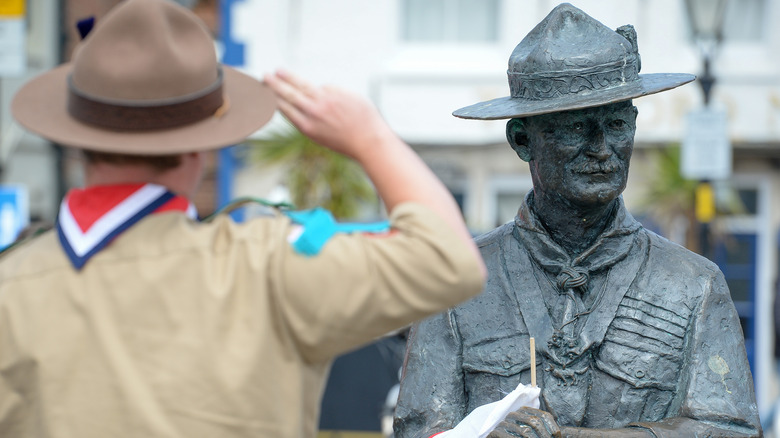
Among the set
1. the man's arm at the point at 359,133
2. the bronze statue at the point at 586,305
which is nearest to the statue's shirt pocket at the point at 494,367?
the bronze statue at the point at 586,305

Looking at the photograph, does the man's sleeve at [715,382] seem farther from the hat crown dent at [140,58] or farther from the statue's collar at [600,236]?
the hat crown dent at [140,58]

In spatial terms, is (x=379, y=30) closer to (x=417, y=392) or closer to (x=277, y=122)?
(x=277, y=122)

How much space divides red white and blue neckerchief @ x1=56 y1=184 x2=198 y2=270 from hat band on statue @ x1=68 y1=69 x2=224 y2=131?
0.12 m

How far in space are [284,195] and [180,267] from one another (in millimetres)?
9308

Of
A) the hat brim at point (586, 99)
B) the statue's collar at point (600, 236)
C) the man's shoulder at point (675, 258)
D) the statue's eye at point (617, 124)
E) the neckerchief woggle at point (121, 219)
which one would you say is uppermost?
the hat brim at point (586, 99)

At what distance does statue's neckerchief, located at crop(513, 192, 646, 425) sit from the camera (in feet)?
10.0

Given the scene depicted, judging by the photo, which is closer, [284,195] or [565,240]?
[565,240]

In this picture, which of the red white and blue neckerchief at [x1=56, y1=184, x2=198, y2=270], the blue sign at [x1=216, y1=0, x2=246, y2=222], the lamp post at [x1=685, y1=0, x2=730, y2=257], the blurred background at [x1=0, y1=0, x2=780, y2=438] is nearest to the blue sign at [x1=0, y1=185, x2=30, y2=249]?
the blue sign at [x1=216, y1=0, x2=246, y2=222]

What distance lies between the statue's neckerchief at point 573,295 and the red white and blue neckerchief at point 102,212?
1282 millimetres

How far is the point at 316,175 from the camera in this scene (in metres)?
12.7

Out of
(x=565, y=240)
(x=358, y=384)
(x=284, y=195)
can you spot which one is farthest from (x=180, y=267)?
(x=284, y=195)

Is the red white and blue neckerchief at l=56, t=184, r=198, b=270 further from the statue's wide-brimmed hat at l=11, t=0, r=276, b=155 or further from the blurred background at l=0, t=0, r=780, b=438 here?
the blurred background at l=0, t=0, r=780, b=438

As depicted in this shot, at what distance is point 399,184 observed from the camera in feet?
7.03

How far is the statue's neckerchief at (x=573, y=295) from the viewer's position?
3059 millimetres
